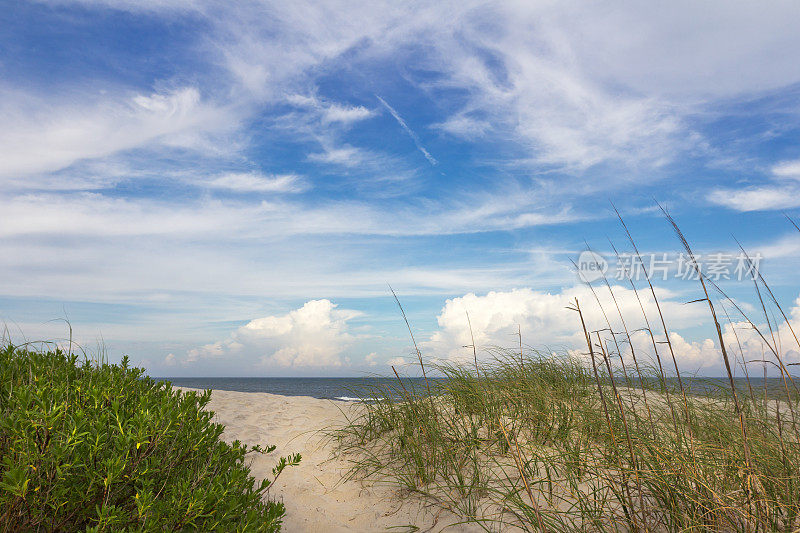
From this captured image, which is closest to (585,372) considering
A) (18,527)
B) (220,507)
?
(220,507)

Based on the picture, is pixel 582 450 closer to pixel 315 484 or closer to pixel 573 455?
pixel 573 455

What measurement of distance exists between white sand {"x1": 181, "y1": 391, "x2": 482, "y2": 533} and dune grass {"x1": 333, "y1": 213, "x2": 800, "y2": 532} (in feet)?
0.64

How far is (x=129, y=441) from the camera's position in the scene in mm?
2416

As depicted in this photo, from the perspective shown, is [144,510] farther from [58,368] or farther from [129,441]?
[58,368]

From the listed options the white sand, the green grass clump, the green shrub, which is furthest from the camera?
the white sand

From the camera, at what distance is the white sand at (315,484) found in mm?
Answer: 4188

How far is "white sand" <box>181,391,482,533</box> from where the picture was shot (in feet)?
13.7

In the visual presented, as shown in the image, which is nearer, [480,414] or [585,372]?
[480,414]

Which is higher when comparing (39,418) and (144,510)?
(39,418)

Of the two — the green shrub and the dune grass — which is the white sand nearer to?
the dune grass

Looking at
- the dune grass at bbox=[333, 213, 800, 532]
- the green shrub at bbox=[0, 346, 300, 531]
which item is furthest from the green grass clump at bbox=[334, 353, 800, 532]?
the green shrub at bbox=[0, 346, 300, 531]

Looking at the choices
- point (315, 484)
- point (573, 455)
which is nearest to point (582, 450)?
point (573, 455)

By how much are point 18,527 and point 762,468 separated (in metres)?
4.38

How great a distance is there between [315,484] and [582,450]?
275 centimetres
